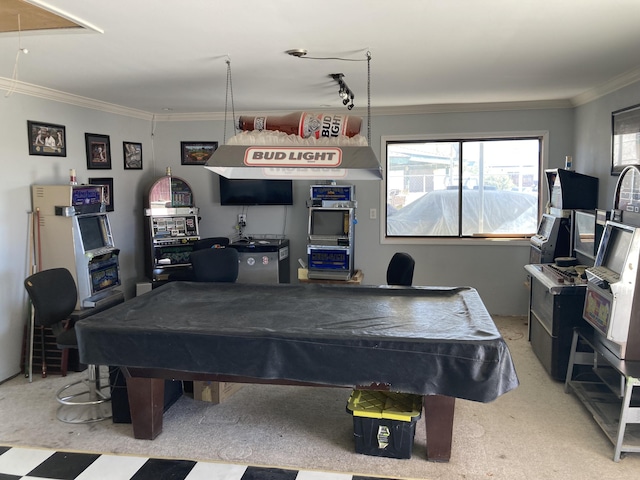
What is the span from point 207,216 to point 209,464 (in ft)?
13.0

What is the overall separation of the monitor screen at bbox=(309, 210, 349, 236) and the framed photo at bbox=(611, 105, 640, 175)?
8.97ft

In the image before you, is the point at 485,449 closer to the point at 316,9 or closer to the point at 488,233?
the point at 316,9

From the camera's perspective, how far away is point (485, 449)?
3.15 metres

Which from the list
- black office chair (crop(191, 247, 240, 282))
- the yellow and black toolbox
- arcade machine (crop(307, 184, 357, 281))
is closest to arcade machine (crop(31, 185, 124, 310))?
black office chair (crop(191, 247, 240, 282))

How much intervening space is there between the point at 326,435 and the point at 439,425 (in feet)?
2.48

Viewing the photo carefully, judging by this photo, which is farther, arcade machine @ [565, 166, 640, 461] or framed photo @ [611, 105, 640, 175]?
framed photo @ [611, 105, 640, 175]

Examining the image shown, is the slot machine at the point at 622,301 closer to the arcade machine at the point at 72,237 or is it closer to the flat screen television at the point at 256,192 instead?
the flat screen television at the point at 256,192

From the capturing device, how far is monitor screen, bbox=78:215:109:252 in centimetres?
463

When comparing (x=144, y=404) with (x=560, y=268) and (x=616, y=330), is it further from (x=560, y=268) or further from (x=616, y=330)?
(x=560, y=268)

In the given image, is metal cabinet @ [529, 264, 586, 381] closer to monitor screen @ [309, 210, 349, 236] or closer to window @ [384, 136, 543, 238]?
window @ [384, 136, 543, 238]

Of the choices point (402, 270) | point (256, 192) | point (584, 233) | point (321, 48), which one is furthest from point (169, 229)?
point (584, 233)

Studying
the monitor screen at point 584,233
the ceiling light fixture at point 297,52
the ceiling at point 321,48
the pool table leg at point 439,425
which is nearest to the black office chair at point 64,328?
the ceiling at point 321,48

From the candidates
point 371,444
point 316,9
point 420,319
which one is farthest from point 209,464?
point 316,9

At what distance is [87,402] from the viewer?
3738mm
